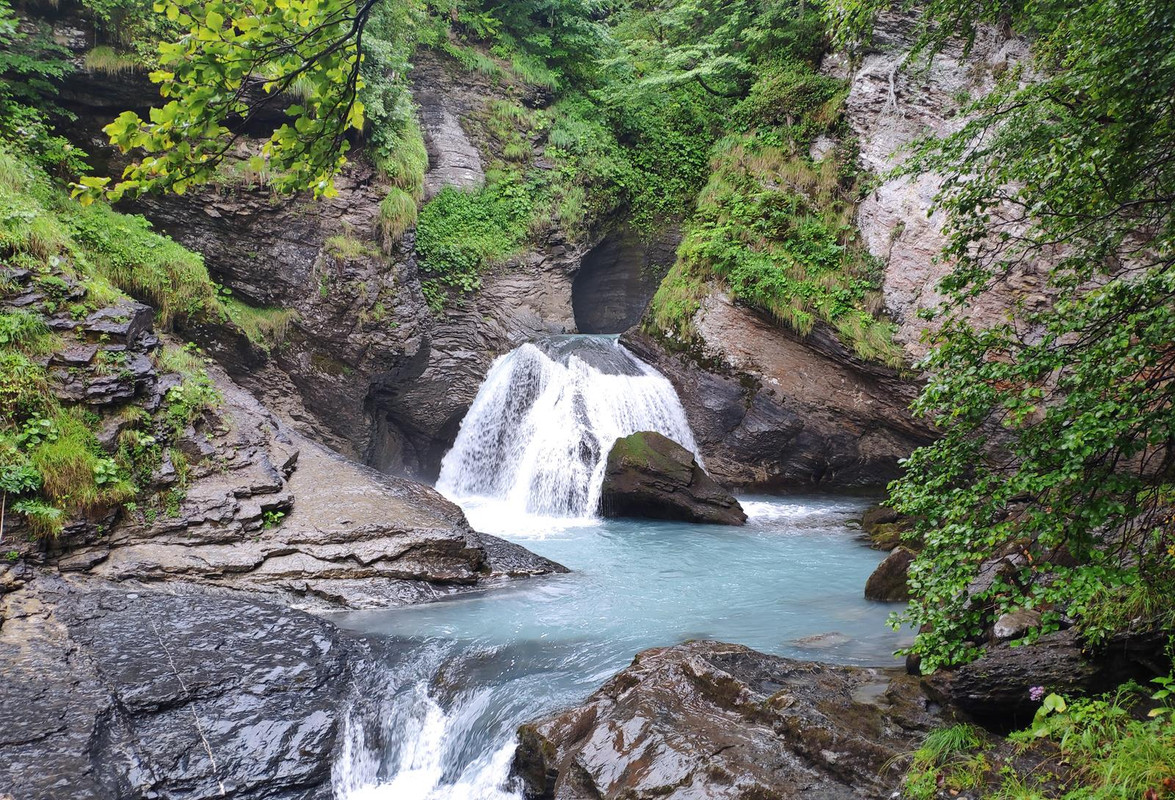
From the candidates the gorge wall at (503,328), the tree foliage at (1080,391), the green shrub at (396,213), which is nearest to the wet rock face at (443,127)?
the gorge wall at (503,328)

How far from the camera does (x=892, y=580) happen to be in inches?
296

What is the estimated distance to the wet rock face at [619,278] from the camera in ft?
61.4

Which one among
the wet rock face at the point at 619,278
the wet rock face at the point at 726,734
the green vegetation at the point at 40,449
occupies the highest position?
the wet rock face at the point at 619,278

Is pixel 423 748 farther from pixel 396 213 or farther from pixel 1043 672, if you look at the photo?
pixel 396 213

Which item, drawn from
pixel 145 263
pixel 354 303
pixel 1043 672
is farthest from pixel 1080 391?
pixel 354 303

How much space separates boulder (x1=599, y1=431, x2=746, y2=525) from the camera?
1182cm

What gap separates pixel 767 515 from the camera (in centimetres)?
1249

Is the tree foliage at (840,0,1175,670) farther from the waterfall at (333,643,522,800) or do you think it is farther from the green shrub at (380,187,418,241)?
the green shrub at (380,187,418,241)

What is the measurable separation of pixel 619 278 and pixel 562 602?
→ 13.1 m

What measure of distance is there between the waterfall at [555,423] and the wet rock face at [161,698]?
6.78 meters

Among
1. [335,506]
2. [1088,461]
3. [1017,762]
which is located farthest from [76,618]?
[1088,461]

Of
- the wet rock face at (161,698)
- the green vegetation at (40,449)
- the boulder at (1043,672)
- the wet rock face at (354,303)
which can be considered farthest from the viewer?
the wet rock face at (354,303)

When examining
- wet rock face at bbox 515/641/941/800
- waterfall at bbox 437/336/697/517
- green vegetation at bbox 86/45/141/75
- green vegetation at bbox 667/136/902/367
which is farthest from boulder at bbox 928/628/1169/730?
green vegetation at bbox 86/45/141/75

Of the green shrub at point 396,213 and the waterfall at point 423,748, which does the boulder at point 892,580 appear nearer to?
the waterfall at point 423,748
